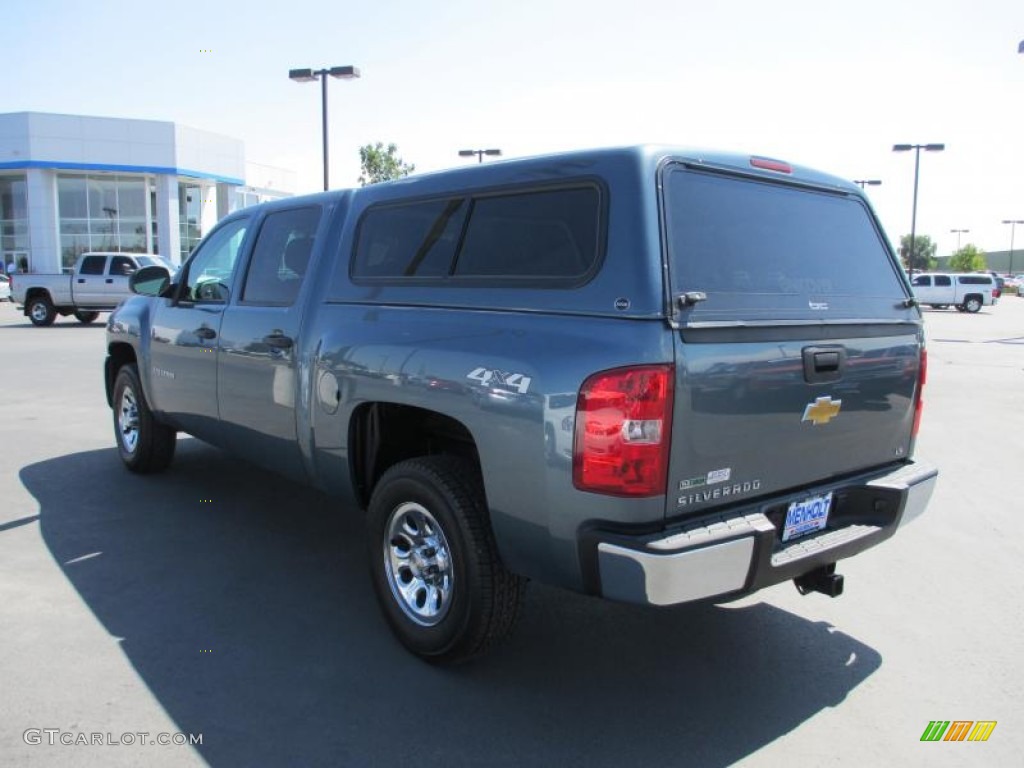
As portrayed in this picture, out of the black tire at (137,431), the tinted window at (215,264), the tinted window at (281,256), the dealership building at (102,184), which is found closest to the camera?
the tinted window at (281,256)

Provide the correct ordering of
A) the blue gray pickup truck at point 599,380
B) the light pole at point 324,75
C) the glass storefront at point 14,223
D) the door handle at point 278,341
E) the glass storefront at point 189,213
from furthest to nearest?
the glass storefront at point 189,213
the glass storefront at point 14,223
the light pole at point 324,75
the door handle at point 278,341
the blue gray pickup truck at point 599,380

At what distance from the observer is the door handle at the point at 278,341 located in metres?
4.24

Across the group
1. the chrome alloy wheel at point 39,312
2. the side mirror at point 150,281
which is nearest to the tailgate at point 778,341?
the side mirror at point 150,281

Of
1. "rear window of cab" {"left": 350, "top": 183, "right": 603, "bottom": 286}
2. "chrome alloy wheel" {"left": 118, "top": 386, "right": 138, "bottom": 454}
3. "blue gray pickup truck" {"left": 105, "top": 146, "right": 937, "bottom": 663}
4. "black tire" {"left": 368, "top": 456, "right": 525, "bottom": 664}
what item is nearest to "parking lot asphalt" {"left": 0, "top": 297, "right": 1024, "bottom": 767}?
"black tire" {"left": 368, "top": 456, "right": 525, "bottom": 664}

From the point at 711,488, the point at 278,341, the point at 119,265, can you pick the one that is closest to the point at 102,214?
the point at 119,265

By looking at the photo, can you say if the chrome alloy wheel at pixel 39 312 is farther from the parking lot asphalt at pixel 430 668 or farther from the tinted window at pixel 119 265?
the parking lot asphalt at pixel 430 668

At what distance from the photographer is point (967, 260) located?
352ft

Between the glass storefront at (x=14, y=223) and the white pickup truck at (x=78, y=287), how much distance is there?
21.2m

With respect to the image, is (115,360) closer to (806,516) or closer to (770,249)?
(770,249)

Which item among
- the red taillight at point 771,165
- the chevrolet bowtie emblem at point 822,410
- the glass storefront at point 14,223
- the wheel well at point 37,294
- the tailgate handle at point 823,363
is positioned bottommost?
the chevrolet bowtie emblem at point 822,410

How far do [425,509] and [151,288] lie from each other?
11.6ft

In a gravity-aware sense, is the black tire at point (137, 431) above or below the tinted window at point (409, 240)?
below

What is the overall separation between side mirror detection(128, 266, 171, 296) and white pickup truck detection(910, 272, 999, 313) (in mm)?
39719

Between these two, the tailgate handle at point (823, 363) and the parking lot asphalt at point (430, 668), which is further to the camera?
the tailgate handle at point (823, 363)
